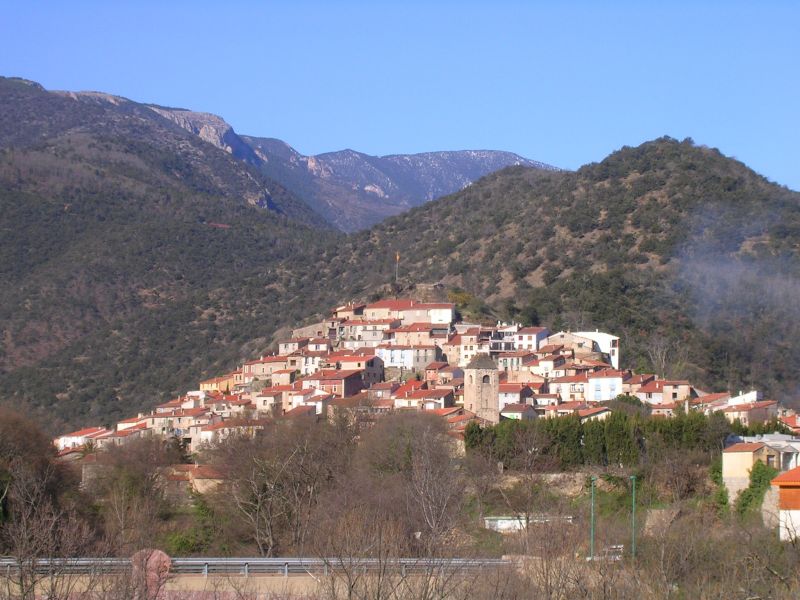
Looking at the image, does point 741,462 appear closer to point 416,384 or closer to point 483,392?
point 483,392

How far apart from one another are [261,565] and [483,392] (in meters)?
26.3

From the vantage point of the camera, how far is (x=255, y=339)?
88.9 metres

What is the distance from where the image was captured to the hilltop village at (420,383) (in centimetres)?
5203

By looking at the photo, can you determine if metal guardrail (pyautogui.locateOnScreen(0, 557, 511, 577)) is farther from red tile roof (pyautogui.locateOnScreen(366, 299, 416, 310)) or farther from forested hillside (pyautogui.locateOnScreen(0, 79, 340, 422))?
forested hillside (pyautogui.locateOnScreen(0, 79, 340, 422))

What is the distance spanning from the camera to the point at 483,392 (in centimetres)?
5222

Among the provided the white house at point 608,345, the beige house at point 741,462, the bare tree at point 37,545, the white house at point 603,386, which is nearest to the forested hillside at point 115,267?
the white house at point 608,345

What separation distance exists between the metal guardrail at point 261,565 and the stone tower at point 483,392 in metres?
24.2

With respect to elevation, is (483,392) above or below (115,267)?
below

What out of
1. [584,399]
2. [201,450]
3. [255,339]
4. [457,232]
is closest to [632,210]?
[457,232]

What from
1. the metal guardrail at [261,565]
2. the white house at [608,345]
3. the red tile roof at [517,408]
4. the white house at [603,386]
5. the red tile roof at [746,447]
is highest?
the white house at [608,345]

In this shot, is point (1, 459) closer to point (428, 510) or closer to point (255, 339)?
point (428, 510)

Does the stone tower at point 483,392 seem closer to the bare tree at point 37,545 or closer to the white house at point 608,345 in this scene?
the white house at point 608,345

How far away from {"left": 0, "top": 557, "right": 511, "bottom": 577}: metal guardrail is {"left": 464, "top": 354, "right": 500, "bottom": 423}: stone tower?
24.2 metres

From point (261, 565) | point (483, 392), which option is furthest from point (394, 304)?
point (261, 565)
